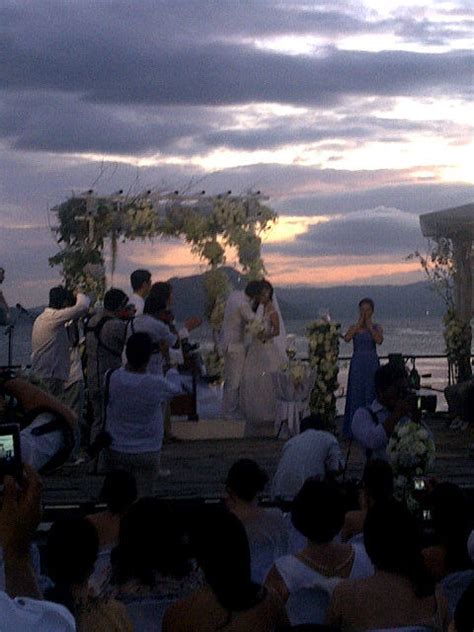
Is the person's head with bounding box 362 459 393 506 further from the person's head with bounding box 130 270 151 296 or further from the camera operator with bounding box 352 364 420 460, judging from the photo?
the person's head with bounding box 130 270 151 296

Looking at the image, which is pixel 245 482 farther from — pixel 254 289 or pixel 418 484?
pixel 254 289

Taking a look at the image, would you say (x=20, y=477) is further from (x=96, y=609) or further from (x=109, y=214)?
(x=109, y=214)

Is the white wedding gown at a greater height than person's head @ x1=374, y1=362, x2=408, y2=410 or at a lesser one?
lesser

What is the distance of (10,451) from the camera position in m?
3.45

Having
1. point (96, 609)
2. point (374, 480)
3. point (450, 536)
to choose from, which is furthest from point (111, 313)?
point (96, 609)

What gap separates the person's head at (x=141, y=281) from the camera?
11.1 m

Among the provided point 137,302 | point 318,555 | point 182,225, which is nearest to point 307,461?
point 318,555

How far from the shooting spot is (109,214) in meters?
14.2

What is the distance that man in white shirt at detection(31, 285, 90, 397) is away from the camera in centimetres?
1050

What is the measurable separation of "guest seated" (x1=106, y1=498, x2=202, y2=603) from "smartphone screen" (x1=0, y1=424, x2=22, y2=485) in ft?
2.75

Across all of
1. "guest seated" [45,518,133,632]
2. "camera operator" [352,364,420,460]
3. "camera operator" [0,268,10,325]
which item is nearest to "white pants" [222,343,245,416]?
"camera operator" [0,268,10,325]

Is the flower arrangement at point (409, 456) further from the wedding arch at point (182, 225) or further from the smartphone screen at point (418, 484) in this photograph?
the wedding arch at point (182, 225)

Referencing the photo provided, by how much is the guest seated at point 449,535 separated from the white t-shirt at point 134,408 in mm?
2629

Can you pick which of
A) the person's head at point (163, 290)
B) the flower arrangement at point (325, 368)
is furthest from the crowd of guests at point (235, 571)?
the flower arrangement at point (325, 368)
